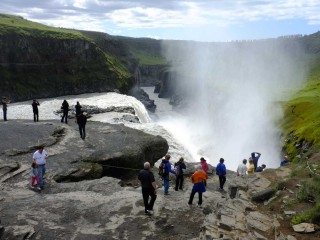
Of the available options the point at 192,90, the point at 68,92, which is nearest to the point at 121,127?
the point at 68,92

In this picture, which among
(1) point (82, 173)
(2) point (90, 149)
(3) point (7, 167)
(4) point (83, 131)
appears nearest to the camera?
(3) point (7, 167)

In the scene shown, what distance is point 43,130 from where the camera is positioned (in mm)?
36000

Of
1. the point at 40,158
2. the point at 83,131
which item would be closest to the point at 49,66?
the point at 83,131

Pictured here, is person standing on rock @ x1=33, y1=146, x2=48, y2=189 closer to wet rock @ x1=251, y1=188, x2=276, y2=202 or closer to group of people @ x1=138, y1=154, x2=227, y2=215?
group of people @ x1=138, y1=154, x2=227, y2=215

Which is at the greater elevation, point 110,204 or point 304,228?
point 304,228

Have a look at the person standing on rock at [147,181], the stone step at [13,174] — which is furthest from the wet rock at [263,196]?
the stone step at [13,174]

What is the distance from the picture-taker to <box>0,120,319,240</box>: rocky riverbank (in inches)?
661

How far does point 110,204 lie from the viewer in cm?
2033

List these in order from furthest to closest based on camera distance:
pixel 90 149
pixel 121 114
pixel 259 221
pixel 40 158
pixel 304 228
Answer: pixel 121 114 < pixel 90 149 < pixel 40 158 < pixel 259 221 < pixel 304 228

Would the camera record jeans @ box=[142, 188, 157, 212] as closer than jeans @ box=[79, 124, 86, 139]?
Yes

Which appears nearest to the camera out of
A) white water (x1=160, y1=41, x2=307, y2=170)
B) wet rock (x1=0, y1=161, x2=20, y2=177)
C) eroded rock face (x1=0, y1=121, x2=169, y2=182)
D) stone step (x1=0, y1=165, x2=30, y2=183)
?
stone step (x1=0, y1=165, x2=30, y2=183)

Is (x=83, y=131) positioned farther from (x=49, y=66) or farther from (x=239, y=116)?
(x=49, y=66)

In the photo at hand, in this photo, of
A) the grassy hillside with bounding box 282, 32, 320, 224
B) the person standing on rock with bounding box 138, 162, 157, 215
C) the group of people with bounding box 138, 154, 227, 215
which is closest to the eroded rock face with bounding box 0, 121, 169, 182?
the group of people with bounding box 138, 154, 227, 215

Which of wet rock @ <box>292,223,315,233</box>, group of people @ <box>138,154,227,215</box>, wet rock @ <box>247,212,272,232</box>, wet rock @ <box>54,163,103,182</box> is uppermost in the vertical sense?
group of people @ <box>138,154,227,215</box>
